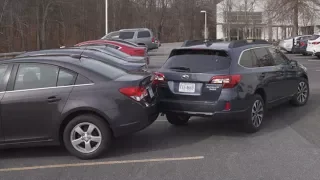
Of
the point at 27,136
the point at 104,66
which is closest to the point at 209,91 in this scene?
the point at 104,66

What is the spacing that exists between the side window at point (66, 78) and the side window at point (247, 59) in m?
2.79

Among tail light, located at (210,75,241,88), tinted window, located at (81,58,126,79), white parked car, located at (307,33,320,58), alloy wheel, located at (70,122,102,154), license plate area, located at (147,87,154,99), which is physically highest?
white parked car, located at (307,33,320,58)

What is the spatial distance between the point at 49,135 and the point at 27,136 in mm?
316

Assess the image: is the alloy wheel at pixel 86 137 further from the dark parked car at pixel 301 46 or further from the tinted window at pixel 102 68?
Answer: the dark parked car at pixel 301 46

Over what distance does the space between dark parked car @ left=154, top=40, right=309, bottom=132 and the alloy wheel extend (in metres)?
1.54

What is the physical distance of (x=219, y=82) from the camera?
6695mm

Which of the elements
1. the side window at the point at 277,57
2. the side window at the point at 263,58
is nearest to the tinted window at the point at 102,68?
the side window at the point at 263,58

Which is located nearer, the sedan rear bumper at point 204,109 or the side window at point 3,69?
the side window at point 3,69

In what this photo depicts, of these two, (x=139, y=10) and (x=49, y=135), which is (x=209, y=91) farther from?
(x=139, y=10)

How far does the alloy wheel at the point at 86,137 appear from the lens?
5945 mm

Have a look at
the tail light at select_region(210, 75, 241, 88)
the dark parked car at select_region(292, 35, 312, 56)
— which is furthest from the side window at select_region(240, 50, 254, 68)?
the dark parked car at select_region(292, 35, 312, 56)

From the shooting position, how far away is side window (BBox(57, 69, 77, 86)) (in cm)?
603

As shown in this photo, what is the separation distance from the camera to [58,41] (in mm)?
45594

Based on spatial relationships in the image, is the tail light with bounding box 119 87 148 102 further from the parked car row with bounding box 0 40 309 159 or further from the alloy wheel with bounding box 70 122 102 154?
the alloy wheel with bounding box 70 122 102 154
